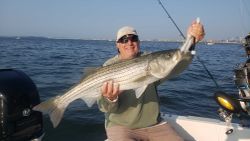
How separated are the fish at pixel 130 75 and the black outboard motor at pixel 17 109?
0.58m

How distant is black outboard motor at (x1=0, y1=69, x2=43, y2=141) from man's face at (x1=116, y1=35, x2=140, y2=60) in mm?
1627

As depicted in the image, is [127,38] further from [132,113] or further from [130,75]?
[132,113]

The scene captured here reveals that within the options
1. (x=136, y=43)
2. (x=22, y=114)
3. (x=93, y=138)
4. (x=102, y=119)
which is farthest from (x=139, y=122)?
(x=102, y=119)

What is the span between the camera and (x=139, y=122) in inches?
197

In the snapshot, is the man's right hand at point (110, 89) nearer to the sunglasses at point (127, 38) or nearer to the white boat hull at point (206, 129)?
the sunglasses at point (127, 38)

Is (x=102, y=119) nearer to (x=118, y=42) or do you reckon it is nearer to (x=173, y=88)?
(x=118, y=42)

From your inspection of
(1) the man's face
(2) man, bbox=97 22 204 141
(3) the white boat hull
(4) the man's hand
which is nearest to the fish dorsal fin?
(2) man, bbox=97 22 204 141

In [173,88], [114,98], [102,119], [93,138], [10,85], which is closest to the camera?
[114,98]

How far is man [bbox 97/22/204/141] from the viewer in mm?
4910

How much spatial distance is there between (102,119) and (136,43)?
455 cm

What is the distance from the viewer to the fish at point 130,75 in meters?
4.04

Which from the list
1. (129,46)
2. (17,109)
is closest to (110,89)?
(129,46)

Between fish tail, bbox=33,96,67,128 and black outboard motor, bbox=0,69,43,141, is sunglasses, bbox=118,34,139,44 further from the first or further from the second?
black outboard motor, bbox=0,69,43,141

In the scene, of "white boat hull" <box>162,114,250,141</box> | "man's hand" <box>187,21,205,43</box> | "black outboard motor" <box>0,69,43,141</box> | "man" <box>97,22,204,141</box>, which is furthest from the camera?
"white boat hull" <box>162,114,250,141</box>
